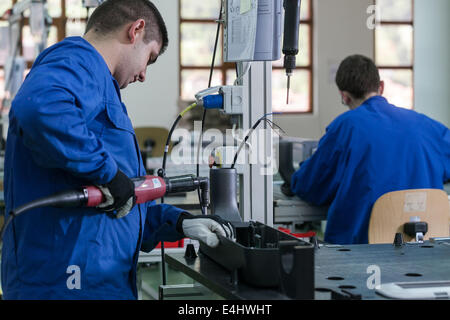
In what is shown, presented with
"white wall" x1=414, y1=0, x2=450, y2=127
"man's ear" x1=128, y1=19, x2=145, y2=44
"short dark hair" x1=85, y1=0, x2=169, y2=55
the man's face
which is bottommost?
the man's face

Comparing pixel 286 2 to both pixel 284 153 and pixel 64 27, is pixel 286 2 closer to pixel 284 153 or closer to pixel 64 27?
pixel 284 153

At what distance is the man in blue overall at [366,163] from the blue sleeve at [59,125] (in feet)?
4.99

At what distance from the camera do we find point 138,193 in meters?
1.33

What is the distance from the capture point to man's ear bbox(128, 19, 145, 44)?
4.91 feet

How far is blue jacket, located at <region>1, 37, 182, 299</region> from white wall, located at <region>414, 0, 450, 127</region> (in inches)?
286

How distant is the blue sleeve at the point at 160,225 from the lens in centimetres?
155

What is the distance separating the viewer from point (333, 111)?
799cm

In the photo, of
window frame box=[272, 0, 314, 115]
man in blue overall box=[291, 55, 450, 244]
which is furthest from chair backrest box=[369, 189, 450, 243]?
window frame box=[272, 0, 314, 115]

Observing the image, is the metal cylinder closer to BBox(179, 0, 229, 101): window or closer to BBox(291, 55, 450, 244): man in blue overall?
BBox(291, 55, 450, 244): man in blue overall

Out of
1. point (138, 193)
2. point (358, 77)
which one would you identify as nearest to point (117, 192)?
point (138, 193)

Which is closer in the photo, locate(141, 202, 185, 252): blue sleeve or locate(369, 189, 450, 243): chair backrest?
locate(141, 202, 185, 252): blue sleeve

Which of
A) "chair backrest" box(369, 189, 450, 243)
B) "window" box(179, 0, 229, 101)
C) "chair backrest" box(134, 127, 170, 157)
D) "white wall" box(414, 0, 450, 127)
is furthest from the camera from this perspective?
"white wall" box(414, 0, 450, 127)

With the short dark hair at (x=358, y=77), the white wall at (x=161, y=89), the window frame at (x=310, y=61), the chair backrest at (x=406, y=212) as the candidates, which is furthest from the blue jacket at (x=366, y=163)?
the window frame at (x=310, y=61)

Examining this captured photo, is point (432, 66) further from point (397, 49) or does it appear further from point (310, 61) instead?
point (310, 61)
